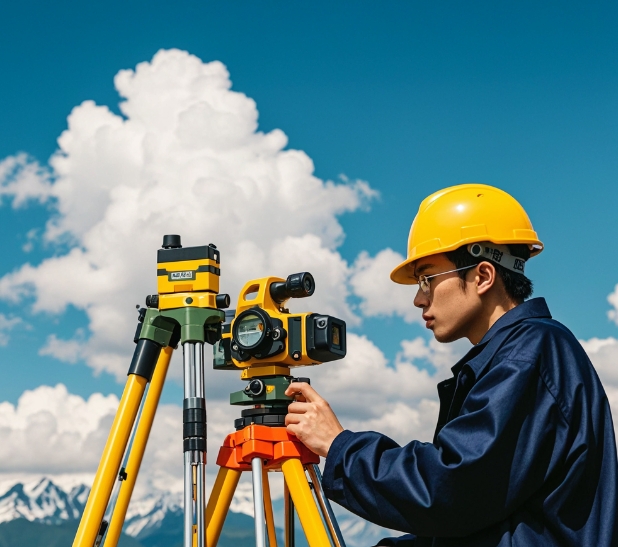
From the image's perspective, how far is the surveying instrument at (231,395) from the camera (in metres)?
4.15

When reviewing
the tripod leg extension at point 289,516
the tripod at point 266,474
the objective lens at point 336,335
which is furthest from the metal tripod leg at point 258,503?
the objective lens at point 336,335

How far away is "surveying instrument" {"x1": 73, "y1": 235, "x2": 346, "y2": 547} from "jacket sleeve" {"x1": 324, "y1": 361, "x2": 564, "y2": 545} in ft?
4.15

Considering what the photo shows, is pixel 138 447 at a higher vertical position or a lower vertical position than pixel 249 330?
lower

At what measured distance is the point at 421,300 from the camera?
3.54 metres

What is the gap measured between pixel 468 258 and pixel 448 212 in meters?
0.29

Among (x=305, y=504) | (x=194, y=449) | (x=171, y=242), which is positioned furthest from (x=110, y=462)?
(x=171, y=242)

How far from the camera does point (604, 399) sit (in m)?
2.92

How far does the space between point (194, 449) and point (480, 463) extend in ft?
6.55

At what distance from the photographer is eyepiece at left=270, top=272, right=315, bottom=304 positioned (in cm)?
446

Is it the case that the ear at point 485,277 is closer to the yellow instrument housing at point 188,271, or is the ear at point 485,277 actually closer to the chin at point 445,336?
the chin at point 445,336

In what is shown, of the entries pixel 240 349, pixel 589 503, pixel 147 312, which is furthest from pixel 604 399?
pixel 147 312

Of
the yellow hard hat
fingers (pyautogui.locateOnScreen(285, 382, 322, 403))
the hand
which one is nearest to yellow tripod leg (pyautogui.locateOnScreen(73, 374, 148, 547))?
fingers (pyautogui.locateOnScreen(285, 382, 322, 403))

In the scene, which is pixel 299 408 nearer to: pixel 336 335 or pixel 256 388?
pixel 256 388

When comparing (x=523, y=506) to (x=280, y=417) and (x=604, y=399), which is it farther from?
(x=280, y=417)
